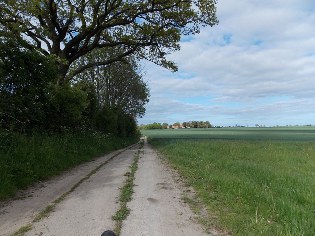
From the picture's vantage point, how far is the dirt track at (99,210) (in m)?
6.56

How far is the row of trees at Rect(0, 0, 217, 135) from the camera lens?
15.9 metres

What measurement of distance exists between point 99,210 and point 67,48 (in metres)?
22.3

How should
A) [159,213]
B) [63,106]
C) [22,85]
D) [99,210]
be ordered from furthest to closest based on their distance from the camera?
[63,106] < [22,85] < [99,210] < [159,213]

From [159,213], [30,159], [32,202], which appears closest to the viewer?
[159,213]

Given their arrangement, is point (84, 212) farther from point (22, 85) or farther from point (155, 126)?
point (155, 126)

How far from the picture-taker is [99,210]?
7844mm

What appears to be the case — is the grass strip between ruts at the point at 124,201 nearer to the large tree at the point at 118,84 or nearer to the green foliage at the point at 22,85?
the green foliage at the point at 22,85

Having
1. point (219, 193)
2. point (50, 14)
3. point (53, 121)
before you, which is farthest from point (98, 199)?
point (50, 14)

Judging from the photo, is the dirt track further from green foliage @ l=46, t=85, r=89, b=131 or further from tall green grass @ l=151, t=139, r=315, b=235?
green foliage @ l=46, t=85, r=89, b=131

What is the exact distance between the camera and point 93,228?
260 inches

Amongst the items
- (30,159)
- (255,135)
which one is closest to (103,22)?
(30,159)

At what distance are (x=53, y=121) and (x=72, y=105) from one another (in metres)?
1.48

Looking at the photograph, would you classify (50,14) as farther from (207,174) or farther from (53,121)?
(207,174)

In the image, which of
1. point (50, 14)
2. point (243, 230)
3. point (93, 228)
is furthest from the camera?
point (50, 14)
